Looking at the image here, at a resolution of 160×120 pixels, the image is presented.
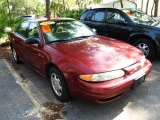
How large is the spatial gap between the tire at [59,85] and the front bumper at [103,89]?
28 cm

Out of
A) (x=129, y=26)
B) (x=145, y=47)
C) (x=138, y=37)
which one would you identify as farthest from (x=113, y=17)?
(x=145, y=47)

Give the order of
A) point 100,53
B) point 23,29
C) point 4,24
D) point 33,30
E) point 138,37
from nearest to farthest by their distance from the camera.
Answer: point 100,53 → point 33,30 → point 23,29 → point 138,37 → point 4,24

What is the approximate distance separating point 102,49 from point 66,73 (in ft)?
2.99

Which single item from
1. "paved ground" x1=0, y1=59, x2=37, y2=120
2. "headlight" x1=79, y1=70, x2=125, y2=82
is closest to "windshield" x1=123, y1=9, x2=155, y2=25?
"headlight" x1=79, y1=70, x2=125, y2=82

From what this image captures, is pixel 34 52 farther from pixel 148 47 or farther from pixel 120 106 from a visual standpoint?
pixel 148 47

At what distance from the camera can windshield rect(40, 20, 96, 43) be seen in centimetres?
465

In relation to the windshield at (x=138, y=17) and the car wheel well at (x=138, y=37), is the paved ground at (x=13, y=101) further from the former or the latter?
the windshield at (x=138, y=17)

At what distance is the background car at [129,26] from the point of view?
6059 mm

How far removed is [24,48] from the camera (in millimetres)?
5449

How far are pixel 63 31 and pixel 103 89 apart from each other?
1.96 m

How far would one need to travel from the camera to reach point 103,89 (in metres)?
3.34

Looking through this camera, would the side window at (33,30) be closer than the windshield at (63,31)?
No

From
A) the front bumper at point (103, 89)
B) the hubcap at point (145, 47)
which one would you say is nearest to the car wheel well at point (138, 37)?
the hubcap at point (145, 47)

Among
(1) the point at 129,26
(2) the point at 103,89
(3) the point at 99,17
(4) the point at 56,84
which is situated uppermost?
(3) the point at 99,17
